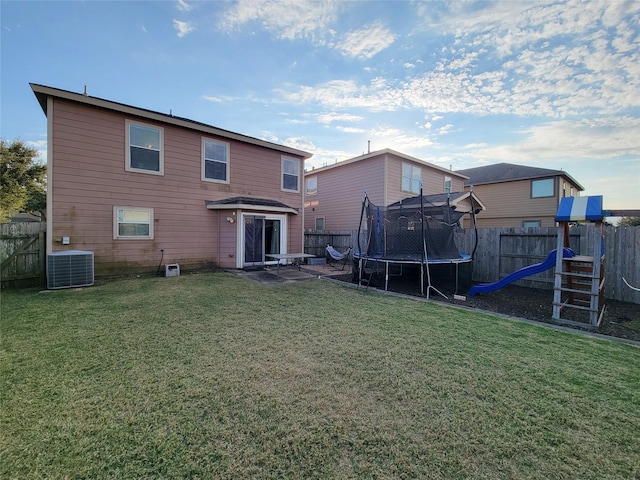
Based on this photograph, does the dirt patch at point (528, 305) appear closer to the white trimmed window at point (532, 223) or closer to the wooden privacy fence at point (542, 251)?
the wooden privacy fence at point (542, 251)

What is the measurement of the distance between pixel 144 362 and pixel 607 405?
4.58m

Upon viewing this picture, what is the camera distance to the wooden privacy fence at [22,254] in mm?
6781

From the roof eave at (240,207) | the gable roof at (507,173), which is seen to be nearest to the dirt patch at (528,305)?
the roof eave at (240,207)

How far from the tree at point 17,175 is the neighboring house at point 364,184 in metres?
21.0

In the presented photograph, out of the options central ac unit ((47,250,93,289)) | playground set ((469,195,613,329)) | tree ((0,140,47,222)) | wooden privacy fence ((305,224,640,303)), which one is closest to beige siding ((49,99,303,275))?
central ac unit ((47,250,93,289))

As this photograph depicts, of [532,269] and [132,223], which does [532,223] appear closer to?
[532,269]

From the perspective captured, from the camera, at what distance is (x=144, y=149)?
28.5 ft

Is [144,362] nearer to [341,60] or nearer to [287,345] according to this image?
[287,345]

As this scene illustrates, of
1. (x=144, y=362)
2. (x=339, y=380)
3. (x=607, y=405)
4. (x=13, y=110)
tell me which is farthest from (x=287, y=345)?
(x=13, y=110)

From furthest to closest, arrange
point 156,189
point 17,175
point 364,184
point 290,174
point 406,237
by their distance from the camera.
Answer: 1. point 17,175
2. point 364,184
3. point 290,174
4. point 156,189
5. point 406,237

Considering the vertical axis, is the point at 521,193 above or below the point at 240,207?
above

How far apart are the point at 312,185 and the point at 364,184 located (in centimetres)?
459

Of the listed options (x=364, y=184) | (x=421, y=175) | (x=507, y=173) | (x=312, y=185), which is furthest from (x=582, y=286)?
(x=507, y=173)

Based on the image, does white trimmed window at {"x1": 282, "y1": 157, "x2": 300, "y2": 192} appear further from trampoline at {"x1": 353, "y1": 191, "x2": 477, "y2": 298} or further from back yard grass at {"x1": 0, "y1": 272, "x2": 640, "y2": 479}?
back yard grass at {"x1": 0, "y1": 272, "x2": 640, "y2": 479}
